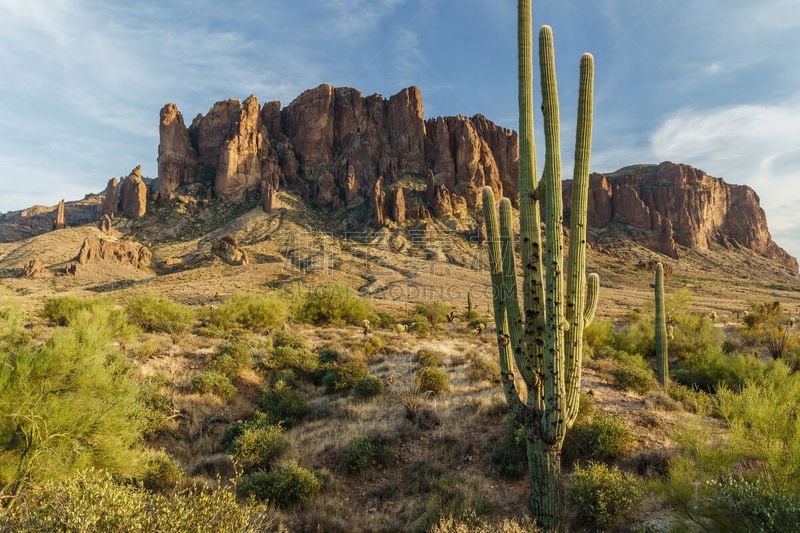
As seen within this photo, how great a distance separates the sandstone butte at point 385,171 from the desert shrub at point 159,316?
2457 inches

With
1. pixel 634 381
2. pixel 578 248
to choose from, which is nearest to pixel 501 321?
pixel 578 248

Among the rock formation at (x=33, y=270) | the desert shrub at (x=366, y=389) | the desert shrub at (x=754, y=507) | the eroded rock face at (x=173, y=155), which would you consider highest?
the eroded rock face at (x=173, y=155)

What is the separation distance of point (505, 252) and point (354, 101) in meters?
113

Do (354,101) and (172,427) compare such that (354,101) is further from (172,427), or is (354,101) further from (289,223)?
(172,427)

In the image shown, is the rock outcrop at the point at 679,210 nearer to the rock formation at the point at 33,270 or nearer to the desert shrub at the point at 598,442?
the desert shrub at the point at 598,442

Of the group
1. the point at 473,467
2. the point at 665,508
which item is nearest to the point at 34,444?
the point at 473,467

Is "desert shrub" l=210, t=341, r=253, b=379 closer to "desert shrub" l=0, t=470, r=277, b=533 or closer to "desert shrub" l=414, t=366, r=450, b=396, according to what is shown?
"desert shrub" l=414, t=366, r=450, b=396

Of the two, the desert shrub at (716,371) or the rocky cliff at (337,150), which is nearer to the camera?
the desert shrub at (716,371)

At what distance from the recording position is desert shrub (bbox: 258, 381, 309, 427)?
359 inches

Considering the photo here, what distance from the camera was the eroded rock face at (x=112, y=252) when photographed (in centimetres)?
5612

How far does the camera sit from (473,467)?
692cm

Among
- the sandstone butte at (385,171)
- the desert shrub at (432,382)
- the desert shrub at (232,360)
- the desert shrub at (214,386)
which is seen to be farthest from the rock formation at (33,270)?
the desert shrub at (432,382)

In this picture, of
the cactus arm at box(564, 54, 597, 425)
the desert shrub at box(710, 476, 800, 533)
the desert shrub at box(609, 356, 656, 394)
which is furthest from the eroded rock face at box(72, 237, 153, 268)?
the desert shrub at box(710, 476, 800, 533)

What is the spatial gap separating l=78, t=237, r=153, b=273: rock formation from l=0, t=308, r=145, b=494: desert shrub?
2494 inches
